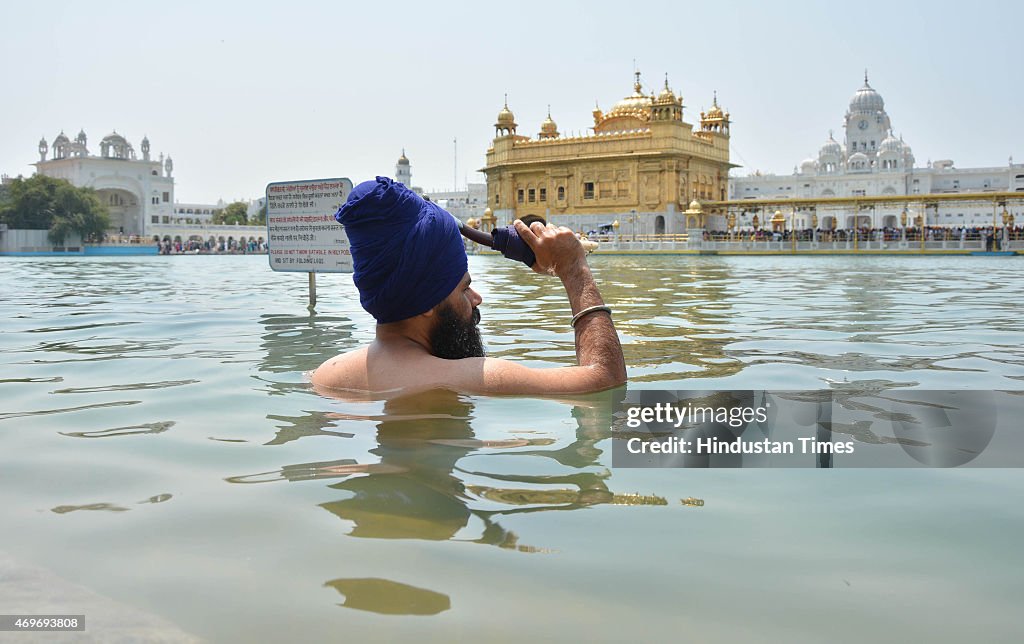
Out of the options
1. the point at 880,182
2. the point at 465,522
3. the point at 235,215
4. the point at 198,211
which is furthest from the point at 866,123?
the point at 465,522

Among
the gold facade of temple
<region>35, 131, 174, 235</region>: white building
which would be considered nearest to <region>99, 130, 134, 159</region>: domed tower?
<region>35, 131, 174, 235</region>: white building

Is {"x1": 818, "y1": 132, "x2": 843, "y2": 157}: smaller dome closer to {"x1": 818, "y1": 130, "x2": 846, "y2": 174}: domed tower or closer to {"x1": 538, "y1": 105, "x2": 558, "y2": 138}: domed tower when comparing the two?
{"x1": 818, "y1": 130, "x2": 846, "y2": 174}: domed tower

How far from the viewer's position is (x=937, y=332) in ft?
16.8

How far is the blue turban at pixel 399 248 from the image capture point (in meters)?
2.63

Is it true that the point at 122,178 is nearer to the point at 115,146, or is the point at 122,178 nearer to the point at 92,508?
the point at 115,146

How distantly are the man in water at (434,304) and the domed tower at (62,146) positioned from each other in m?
75.3

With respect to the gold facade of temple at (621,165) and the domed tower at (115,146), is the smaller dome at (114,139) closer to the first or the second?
the domed tower at (115,146)

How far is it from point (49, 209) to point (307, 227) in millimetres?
51109

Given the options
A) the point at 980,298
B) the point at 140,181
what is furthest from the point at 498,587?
the point at 140,181

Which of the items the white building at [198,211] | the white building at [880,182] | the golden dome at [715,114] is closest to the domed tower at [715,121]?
the golden dome at [715,114]

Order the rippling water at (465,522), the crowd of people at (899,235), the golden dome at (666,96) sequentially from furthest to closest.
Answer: the golden dome at (666,96), the crowd of people at (899,235), the rippling water at (465,522)

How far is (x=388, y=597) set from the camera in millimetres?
1295

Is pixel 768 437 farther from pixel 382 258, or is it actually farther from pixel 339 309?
pixel 339 309

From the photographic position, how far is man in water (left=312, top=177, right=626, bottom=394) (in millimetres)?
2648
